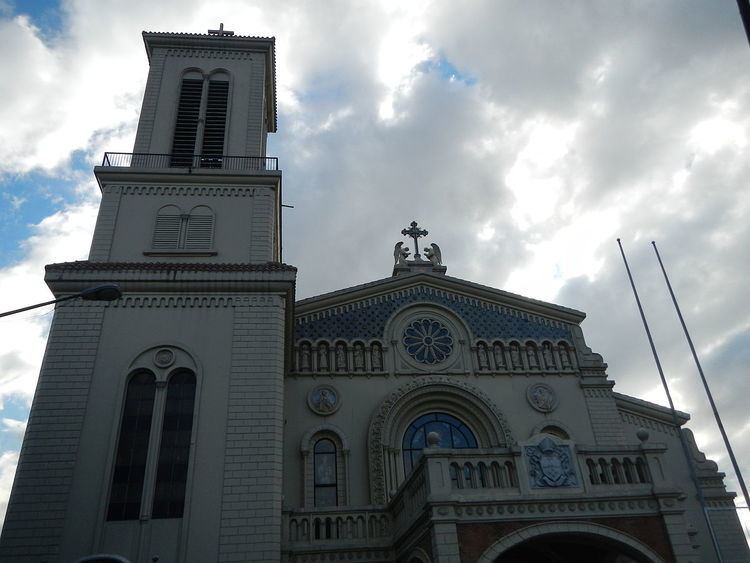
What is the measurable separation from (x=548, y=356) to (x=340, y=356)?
830cm

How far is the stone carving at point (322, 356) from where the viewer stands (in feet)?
82.1

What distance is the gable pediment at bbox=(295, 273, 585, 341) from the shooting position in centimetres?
2614

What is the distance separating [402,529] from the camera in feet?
57.8

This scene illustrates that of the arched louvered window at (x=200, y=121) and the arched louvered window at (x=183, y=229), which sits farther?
the arched louvered window at (x=200, y=121)

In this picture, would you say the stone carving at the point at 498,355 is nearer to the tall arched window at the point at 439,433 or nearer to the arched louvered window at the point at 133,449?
the tall arched window at the point at 439,433

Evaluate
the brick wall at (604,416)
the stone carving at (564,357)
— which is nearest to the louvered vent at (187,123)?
the stone carving at (564,357)

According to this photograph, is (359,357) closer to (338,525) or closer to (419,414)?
(419,414)

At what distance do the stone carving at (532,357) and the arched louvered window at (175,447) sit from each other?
13.3 metres

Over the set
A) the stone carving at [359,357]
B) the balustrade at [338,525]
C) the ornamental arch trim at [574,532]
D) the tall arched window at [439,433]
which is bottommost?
the ornamental arch trim at [574,532]

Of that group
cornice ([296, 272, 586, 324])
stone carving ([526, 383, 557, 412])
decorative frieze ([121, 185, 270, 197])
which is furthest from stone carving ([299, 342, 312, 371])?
stone carving ([526, 383, 557, 412])

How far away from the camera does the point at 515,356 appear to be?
26375 millimetres

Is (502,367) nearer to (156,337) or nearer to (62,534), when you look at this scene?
(156,337)

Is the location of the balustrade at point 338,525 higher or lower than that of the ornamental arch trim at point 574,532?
higher

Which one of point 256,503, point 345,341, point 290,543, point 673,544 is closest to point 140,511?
point 256,503
